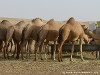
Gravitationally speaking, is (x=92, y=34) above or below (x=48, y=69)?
above

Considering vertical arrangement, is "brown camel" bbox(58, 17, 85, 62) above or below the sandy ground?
above

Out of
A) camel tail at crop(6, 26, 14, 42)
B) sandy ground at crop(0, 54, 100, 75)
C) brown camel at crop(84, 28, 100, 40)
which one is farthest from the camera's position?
brown camel at crop(84, 28, 100, 40)

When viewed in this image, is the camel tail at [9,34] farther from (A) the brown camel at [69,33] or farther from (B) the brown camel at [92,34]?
(B) the brown camel at [92,34]

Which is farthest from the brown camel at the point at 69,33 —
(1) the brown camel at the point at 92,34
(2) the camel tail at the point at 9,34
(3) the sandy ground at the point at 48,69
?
(2) the camel tail at the point at 9,34

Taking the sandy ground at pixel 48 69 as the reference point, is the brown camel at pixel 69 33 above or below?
above

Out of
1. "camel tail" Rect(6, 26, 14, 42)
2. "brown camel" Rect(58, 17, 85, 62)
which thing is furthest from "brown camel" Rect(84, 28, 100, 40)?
"camel tail" Rect(6, 26, 14, 42)

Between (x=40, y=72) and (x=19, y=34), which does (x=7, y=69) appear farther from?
(x=19, y=34)

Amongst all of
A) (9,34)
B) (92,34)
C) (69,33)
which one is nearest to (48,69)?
(69,33)

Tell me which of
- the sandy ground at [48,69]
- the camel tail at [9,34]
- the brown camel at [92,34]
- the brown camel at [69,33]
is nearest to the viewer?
the sandy ground at [48,69]

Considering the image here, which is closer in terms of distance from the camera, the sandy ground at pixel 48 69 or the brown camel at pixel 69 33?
the sandy ground at pixel 48 69

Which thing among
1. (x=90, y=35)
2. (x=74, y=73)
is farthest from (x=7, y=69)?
(x=90, y=35)

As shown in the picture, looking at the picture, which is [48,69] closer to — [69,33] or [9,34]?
[69,33]

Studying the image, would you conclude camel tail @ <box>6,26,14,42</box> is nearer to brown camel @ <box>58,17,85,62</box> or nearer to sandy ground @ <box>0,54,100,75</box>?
brown camel @ <box>58,17,85,62</box>

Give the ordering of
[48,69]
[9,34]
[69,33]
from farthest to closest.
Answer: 1. [9,34]
2. [69,33]
3. [48,69]
